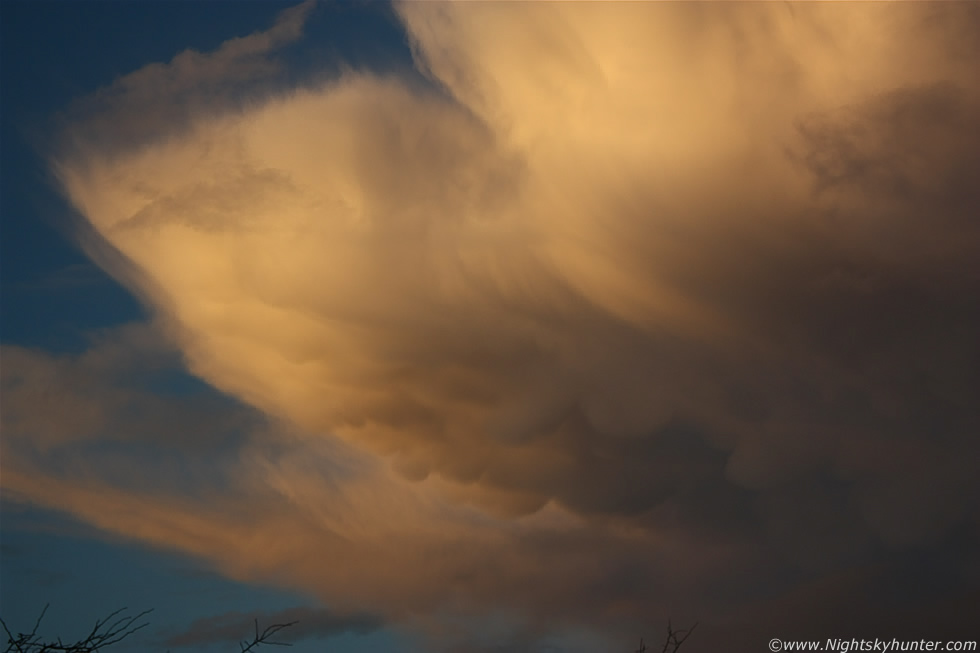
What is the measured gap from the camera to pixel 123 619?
15.1 meters

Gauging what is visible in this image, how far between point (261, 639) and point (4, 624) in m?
5.43

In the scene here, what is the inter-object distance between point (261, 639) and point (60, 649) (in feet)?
14.3

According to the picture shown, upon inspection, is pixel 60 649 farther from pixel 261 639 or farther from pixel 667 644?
pixel 667 644

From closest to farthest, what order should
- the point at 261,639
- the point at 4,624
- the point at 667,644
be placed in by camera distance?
1. the point at 4,624
2. the point at 261,639
3. the point at 667,644

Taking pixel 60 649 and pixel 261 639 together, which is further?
pixel 261 639

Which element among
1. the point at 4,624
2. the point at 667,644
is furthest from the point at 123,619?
the point at 667,644

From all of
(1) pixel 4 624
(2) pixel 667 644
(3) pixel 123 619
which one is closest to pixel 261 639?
(3) pixel 123 619

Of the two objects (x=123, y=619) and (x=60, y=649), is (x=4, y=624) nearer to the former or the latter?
(x=60, y=649)

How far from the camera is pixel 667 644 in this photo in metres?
16.7

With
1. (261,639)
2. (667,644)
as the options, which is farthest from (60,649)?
(667,644)

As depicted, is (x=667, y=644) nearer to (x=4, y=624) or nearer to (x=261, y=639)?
(x=261, y=639)

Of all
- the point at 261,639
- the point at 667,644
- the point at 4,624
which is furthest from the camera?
the point at 667,644

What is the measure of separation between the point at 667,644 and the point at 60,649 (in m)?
15.3

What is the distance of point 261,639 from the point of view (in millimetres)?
14766
